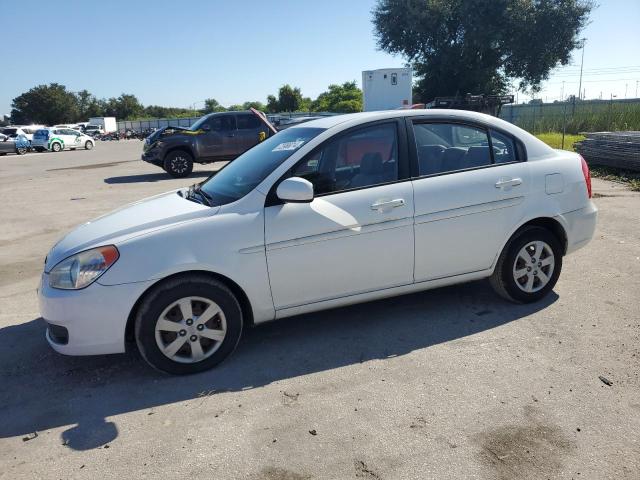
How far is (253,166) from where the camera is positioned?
419 centimetres

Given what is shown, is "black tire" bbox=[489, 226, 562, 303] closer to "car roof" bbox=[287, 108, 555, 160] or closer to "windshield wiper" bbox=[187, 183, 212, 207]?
"car roof" bbox=[287, 108, 555, 160]

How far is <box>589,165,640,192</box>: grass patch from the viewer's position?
10.8m

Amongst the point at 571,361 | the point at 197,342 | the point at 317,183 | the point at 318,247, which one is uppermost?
the point at 317,183

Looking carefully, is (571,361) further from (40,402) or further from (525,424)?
(40,402)

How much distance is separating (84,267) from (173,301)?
2.02 ft

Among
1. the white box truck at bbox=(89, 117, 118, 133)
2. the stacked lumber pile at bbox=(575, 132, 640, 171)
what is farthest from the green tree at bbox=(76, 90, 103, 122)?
the stacked lumber pile at bbox=(575, 132, 640, 171)

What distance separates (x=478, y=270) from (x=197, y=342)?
233 centimetres

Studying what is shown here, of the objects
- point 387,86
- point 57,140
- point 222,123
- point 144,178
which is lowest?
point 144,178

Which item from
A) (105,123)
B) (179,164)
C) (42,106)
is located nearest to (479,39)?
(179,164)

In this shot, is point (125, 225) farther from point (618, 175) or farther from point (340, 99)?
point (340, 99)

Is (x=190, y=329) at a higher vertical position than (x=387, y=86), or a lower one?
lower

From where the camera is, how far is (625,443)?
2707 millimetres

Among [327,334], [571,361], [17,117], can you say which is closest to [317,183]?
[327,334]

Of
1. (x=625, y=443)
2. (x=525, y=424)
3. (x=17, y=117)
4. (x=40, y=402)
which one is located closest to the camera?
(x=625, y=443)
